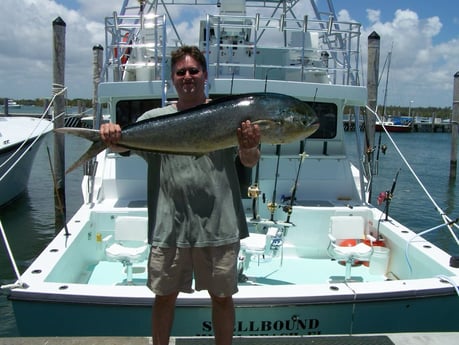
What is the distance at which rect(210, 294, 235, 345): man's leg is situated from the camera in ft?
8.10

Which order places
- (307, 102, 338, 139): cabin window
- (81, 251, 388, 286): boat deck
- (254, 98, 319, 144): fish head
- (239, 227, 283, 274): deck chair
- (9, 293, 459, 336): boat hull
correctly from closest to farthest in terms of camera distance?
(254, 98, 319, 144): fish head, (9, 293, 459, 336): boat hull, (239, 227, 283, 274): deck chair, (81, 251, 388, 286): boat deck, (307, 102, 338, 139): cabin window

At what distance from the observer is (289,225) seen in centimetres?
571

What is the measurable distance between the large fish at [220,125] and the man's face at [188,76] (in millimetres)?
154

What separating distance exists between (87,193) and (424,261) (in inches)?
169

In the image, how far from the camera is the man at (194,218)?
2.41 metres

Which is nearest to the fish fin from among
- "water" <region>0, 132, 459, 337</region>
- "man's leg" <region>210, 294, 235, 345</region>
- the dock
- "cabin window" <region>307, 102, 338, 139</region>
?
"man's leg" <region>210, 294, 235, 345</region>

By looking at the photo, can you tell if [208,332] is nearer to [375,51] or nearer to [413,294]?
[413,294]

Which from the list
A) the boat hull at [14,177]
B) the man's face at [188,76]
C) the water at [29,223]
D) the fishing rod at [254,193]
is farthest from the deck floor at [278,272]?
the boat hull at [14,177]

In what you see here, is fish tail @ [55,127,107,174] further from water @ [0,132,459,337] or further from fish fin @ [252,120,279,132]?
water @ [0,132,459,337]

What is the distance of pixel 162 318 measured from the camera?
253 centimetres

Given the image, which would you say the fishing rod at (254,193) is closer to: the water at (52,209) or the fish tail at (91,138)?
the water at (52,209)

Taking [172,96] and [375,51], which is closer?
[172,96]

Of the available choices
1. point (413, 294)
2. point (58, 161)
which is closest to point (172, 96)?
point (413, 294)

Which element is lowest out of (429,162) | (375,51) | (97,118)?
(429,162)
